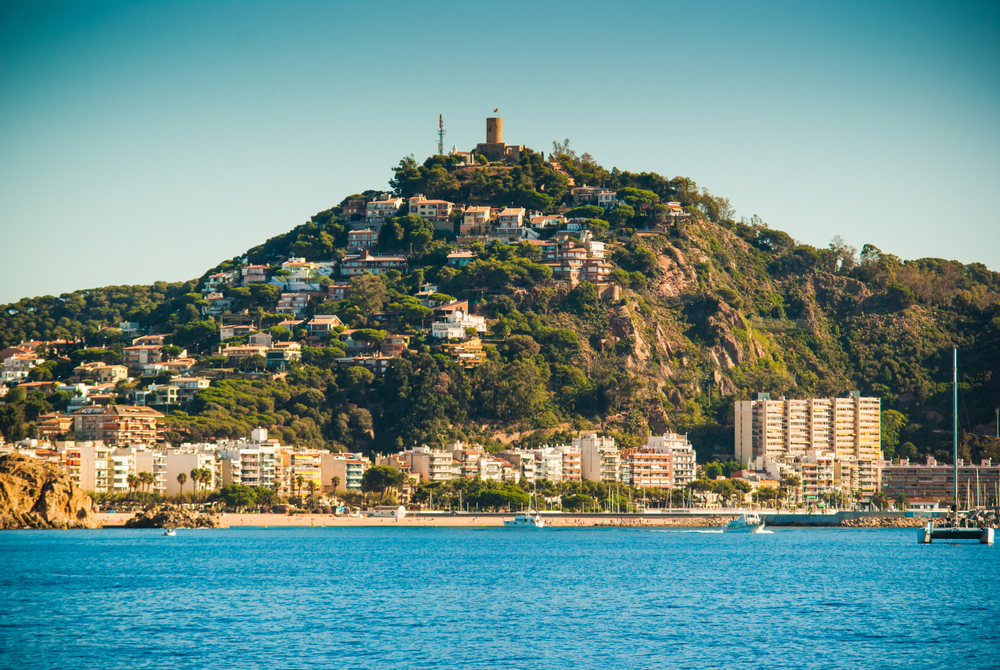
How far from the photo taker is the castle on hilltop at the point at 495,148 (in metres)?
152

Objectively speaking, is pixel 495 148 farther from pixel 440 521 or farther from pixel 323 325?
pixel 440 521

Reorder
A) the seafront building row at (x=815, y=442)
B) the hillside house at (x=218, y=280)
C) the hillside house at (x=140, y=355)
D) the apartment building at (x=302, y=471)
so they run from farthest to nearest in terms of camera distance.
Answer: the hillside house at (x=218, y=280)
the hillside house at (x=140, y=355)
the seafront building row at (x=815, y=442)
the apartment building at (x=302, y=471)

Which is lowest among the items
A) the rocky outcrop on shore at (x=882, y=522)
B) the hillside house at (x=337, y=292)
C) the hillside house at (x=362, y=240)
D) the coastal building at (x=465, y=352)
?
the rocky outcrop on shore at (x=882, y=522)

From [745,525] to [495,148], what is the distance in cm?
6645

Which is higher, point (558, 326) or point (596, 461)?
point (558, 326)

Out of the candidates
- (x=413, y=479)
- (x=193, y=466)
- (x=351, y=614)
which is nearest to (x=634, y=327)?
(x=413, y=479)

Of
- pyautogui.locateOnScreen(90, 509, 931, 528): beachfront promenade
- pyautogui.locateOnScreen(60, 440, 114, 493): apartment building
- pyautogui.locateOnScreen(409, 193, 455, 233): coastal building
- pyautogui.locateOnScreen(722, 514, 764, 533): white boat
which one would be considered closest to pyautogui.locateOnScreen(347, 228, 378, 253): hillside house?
pyautogui.locateOnScreen(409, 193, 455, 233): coastal building

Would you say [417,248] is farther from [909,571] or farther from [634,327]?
[909,571]

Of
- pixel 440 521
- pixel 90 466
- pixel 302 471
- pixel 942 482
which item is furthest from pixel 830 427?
pixel 90 466

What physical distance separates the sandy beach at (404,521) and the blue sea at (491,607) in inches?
993

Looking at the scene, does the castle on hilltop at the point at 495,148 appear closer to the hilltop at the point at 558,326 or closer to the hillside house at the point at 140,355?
the hilltop at the point at 558,326

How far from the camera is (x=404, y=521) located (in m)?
98.9

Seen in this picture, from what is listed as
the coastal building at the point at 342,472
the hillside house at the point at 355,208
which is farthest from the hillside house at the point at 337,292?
the coastal building at the point at 342,472

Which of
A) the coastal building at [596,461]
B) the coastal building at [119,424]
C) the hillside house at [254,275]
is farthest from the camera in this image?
the hillside house at [254,275]
